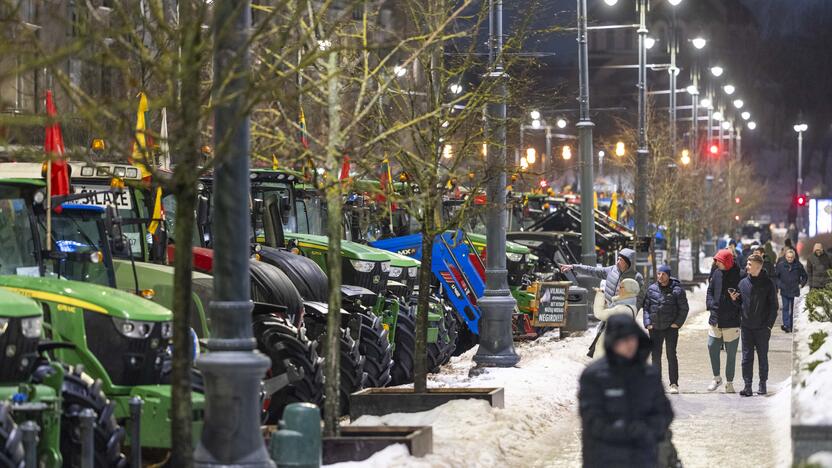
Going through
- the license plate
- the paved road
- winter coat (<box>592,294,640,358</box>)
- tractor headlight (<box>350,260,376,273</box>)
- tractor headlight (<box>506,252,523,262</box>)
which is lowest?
the paved road

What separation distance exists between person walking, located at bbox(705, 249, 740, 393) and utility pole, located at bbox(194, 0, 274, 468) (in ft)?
38.4

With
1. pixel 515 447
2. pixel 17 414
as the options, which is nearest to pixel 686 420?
pixel 515 447

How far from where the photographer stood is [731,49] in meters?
133

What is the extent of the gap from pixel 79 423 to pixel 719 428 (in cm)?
816

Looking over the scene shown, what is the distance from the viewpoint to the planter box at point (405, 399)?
17.5 meters

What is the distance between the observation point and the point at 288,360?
1650 centimetres

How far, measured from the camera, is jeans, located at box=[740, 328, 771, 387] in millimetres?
21141

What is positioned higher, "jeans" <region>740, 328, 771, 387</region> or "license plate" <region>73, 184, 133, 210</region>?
"license plate" <region>73, 184, 133, 210</region>

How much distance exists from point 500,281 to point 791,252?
1149 cm

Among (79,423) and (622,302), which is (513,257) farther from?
(79,423)

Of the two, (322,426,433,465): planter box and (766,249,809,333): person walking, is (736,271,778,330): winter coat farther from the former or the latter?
(766,249,809,333): person walking

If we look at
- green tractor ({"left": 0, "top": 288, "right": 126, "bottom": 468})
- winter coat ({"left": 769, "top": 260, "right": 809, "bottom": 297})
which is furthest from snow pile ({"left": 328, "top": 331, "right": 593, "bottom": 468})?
winter coat ({"left": 769, "top": 260, "right": 809, "bottom": 297})

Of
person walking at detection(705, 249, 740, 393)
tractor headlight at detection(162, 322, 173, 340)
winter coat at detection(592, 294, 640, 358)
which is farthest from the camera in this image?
person walking at detection(705, 249, 740, 393)

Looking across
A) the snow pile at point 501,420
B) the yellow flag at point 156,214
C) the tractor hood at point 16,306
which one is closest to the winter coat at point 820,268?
the snow pile at point 501,420
